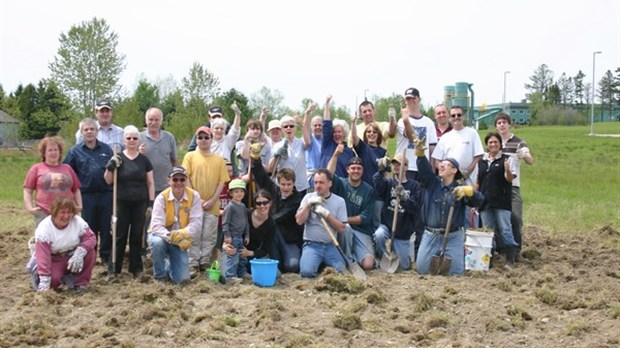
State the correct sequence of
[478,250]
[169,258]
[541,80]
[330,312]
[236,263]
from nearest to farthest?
[330,312] < [169,258] < [236,263] < [478,250] < [541,80]

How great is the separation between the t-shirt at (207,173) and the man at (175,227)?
1.48ft

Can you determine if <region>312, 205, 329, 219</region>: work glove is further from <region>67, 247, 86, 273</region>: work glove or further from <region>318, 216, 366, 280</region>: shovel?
<region>67, 247, 86, 273</region>: work glove

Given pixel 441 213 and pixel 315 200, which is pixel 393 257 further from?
pixel 315 200

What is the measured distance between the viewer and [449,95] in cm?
1304

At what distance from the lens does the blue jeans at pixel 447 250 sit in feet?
27.5

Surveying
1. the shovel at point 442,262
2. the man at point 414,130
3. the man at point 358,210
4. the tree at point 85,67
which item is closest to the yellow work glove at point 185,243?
the man at point 358,210

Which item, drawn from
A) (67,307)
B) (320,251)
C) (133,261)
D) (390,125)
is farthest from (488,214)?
(67,307)

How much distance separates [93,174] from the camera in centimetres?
810

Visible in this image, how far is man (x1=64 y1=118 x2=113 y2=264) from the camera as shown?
319 inches

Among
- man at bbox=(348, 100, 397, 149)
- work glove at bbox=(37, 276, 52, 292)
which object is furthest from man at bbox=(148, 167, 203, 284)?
man at bbox=(348, 100, 397, 149)

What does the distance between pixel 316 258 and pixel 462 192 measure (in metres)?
1.88

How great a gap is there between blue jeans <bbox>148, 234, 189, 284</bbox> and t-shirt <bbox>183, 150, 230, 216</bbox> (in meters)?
0.82

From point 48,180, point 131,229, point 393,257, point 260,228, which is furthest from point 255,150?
point 48,180

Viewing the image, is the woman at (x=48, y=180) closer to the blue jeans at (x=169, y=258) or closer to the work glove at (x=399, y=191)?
the blue jeans at (x=169, y=258)
